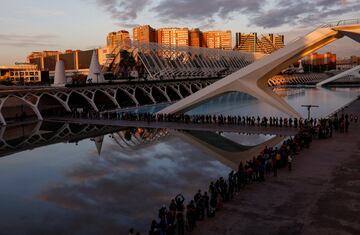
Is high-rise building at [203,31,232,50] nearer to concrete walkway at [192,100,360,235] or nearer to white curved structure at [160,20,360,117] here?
white curved structure at [160,20,360,117]

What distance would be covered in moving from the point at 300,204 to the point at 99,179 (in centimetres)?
736

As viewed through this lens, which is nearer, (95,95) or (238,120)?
(238,120)

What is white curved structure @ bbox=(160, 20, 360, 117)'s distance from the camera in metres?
26.1

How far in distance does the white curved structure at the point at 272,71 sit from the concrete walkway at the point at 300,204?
11.7 m

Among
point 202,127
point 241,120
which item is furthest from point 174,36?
point 202,127

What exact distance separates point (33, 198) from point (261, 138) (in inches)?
529

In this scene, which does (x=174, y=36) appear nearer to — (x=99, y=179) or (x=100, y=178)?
(x=100, y=178)

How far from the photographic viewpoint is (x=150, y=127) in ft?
87.1

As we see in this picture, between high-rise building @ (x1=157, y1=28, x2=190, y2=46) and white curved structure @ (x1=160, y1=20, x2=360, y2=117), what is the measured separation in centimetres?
13783

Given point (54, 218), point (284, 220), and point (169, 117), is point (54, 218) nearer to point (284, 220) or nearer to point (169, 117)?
point (284, 220)

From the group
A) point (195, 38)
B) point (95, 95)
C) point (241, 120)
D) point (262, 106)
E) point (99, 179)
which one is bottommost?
point (99, 179)

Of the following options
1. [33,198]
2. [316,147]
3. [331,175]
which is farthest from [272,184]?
[33,198]

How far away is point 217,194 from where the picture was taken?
10391mm

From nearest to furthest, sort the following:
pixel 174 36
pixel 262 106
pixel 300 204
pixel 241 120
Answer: pixel 300 204, pixel 241 120, pixel 262 106, pixel 174 36
